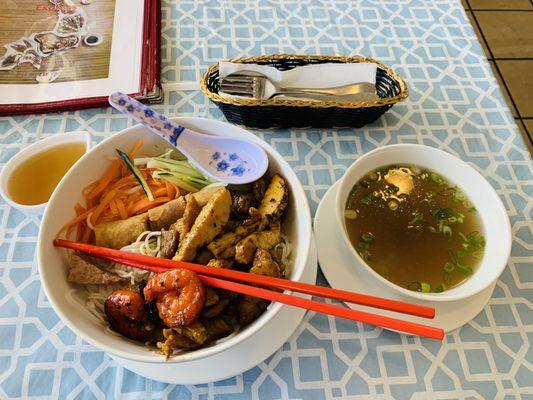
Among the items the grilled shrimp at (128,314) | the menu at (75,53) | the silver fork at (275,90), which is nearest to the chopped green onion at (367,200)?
the silver fork at (275,90)

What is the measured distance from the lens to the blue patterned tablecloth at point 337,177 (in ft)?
3.39

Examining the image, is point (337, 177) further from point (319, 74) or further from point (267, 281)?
point (267, 281)

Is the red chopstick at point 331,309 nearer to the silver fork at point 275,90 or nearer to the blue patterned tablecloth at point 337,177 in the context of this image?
the blue patterned tablecloth at point 337,177

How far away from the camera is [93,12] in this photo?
1700mm

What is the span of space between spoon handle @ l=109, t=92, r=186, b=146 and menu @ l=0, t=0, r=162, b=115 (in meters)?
0.40

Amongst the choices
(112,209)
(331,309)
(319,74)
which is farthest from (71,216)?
(319,74)

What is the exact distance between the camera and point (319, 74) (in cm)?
146

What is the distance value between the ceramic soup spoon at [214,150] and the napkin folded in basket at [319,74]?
0.36m

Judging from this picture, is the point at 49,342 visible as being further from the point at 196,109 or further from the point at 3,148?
the point at 196,109

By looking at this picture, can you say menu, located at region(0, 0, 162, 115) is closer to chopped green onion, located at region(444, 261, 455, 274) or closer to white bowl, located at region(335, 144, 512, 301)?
white bowl, located at region(335, 144, 512, 301)

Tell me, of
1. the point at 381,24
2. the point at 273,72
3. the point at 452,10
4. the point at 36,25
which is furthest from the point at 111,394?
the point at 452,10

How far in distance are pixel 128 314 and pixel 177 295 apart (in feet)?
0.40

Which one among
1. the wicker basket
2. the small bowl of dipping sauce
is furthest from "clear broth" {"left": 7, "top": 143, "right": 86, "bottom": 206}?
the wicker basket

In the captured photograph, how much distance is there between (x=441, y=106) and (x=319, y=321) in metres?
0.96
